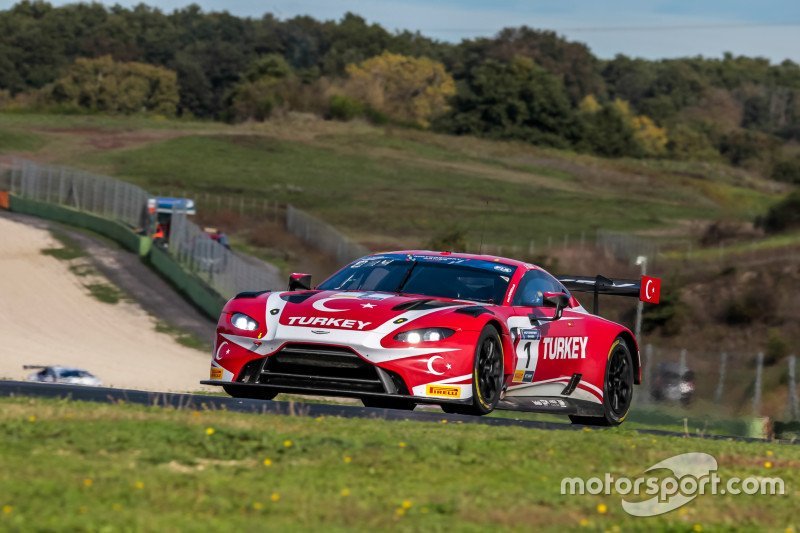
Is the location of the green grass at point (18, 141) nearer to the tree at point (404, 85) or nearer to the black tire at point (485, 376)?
the tree at point (404, 85)

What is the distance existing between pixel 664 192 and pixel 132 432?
100702mm

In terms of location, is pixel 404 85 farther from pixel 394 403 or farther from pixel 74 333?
pixel 394 403

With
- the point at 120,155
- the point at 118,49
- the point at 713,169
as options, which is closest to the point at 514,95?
the point at 713,169

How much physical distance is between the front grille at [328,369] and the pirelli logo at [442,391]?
346 millimetres

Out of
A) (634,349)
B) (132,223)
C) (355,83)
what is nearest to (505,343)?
(634,349)

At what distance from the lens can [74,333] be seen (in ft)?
136

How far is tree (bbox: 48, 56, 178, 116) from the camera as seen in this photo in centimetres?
13325

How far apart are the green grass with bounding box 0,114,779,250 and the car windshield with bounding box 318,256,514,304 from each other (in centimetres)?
5737

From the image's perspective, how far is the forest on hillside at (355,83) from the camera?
425 feet

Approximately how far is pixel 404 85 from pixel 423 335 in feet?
477

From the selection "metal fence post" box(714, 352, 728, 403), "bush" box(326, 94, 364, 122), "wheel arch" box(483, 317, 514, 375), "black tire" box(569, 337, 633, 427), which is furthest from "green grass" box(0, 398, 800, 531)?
"bush" box(326, 94, 364, 122)

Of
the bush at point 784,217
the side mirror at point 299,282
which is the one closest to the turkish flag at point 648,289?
the side mirror at point 299,282

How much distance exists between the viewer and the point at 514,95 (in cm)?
12781

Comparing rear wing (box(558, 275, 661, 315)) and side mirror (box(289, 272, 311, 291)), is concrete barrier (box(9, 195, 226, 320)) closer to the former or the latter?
rear wing (box(558, 275, 661, 315))
